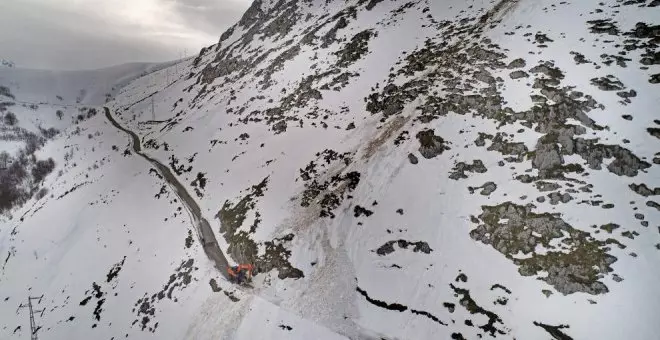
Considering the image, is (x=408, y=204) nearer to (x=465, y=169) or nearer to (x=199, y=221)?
(x=465, y=169)

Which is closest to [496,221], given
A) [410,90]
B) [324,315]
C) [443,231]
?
[443,231]

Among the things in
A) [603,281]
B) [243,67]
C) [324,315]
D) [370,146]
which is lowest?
[603,281]

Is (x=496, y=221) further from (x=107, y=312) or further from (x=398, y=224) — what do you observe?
(x=107, y=312)

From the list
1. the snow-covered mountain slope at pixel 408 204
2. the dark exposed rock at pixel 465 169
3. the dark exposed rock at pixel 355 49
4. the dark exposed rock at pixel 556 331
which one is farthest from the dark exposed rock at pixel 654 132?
the dark exposed rock at pixel 355 49

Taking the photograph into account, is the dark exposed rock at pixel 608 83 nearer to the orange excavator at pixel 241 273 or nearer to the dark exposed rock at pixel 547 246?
the dark exposed rock at pixel 547 246

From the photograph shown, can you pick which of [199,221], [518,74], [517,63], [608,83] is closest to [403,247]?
[518,74]

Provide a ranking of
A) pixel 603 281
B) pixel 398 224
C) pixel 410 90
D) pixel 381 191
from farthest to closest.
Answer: pixel 410 90 < pixel 381 191 < pixel 398 224 < pixel 603 281

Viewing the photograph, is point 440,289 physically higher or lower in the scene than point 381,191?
lower
